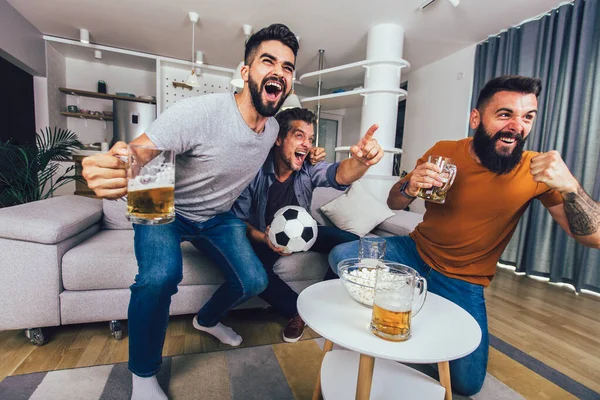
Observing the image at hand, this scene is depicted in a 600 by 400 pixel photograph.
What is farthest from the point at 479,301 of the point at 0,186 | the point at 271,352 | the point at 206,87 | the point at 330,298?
the point at 206,87

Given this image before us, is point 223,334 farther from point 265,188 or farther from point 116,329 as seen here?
point 265,188

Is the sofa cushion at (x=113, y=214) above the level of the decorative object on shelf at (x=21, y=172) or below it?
below

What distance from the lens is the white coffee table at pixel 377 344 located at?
Result: 0.70 meters

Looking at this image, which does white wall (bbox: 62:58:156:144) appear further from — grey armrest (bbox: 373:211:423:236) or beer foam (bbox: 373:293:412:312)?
beer foam (bbox: 373:293:412:312)

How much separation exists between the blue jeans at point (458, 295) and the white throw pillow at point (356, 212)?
0.44 metres

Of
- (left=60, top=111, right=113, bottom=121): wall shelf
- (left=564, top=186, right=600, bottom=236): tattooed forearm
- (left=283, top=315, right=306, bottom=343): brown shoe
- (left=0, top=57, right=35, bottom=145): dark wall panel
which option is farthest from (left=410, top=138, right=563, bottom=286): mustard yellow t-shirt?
(left=60, top=111, right=113, bottom=121): wall shelf

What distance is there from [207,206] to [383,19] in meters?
2.94

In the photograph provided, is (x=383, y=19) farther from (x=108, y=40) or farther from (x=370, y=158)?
(x=108, y=40)

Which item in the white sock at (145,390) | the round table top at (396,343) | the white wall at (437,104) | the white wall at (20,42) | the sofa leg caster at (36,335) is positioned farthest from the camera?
the white wall at (437,104)

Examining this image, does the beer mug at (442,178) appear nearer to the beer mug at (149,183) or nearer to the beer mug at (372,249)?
the beer mug at (372,249)

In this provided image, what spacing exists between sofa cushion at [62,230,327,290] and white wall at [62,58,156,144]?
13.7 ft

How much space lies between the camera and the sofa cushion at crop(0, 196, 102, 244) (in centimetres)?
129

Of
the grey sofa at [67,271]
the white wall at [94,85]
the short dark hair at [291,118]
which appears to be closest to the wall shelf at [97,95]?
the white wall at [94,85]

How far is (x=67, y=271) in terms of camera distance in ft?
4.51
